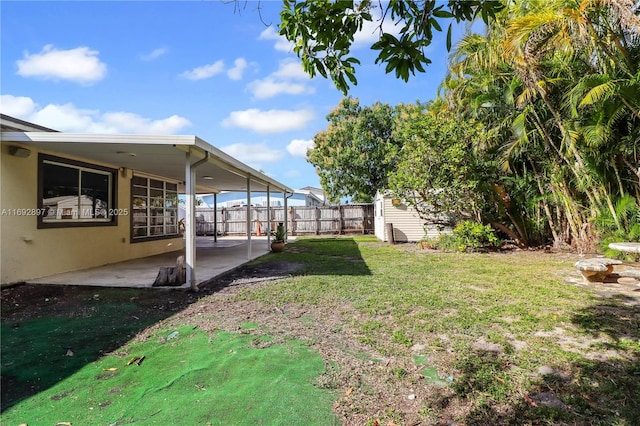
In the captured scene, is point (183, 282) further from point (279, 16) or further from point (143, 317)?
point (279, 16)

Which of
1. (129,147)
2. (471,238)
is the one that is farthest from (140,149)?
(471,238)

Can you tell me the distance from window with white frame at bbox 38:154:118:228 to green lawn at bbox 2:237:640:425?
9.02 feet

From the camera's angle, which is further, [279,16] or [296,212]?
[296,212]

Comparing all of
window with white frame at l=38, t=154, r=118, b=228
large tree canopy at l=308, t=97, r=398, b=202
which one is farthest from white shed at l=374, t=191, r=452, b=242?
window with white frame at l=38, t=154, r=118, b=228

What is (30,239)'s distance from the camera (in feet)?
20.1

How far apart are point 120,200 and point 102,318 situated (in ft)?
17.1

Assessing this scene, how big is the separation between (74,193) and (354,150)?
1471 cm

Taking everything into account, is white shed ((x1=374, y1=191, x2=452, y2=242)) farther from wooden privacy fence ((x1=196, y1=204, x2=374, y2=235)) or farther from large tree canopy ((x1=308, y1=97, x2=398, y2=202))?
large tree canopy ((x1=308, y1=97, x2=398, y2=202))

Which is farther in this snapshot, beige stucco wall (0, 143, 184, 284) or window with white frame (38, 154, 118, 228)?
window with white frame (38, 154, 118, 228)

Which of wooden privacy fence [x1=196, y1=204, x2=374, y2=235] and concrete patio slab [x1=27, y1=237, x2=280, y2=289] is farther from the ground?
wooden privacy fence [x1=196, y1=204, x2=374, y2=235]

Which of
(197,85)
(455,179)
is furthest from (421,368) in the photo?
(455,179)

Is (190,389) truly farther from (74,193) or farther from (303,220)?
(303,220)

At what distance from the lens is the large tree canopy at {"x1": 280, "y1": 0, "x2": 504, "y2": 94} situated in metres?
2.18

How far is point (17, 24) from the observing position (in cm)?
492
